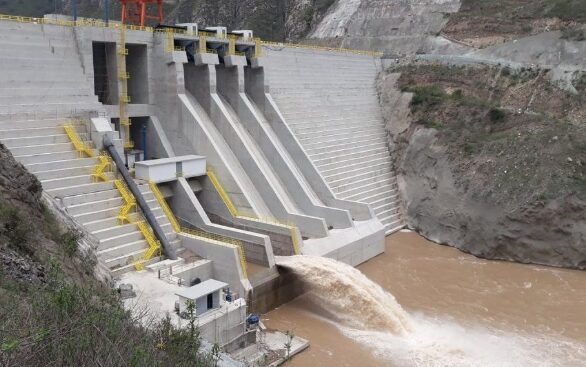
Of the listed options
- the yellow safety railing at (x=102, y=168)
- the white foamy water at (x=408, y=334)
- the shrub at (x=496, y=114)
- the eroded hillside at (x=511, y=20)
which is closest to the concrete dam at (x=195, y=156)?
the yellow safety railing at (x=102, y=168)

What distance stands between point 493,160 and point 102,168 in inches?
633

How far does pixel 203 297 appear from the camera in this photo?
44.6ft

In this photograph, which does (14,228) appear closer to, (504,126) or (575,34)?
(504,126)

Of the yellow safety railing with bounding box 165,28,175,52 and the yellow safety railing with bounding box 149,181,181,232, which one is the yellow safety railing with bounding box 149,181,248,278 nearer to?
the yellow safety railing with bounding box 149,181,181,232

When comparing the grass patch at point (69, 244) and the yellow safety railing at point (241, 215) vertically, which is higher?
the grass patch at point (69, 244)

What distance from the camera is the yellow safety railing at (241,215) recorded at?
19047mm

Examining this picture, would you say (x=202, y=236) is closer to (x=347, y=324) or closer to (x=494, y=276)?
(x=347, y=324)

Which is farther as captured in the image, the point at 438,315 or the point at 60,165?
the point at 438,315

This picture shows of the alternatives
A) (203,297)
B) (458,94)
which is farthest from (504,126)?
(203,297)

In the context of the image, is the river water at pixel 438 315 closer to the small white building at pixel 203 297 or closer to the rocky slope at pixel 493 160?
the rocky slope at pixel 493 160

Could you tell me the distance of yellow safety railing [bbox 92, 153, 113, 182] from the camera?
1752 cm

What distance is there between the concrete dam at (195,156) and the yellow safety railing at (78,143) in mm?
60

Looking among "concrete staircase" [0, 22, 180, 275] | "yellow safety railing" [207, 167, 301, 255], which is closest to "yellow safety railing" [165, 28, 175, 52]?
"concrete staircase" [0, 22, 180, 275]

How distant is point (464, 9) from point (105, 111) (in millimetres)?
33007
